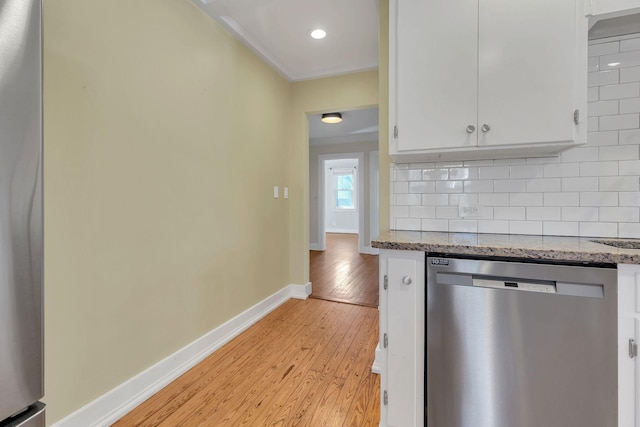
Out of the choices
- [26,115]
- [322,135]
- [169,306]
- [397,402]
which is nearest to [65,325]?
[169,306]

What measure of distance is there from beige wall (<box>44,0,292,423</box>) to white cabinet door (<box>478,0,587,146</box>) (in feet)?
5.51

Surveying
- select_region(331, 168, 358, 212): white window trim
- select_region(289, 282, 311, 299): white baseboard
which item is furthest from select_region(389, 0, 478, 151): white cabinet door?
select_region(331, 168, 358, 212): white window trim

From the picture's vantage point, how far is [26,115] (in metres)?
0.61

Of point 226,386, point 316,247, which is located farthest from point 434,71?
point 316,247

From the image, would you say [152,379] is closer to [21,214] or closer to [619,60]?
[21,214]

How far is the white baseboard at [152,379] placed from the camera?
130 centimetres

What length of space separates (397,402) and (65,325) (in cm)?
145

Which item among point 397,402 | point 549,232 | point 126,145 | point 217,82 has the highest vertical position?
point 217,82

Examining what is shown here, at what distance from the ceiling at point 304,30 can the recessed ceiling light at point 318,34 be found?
32mm

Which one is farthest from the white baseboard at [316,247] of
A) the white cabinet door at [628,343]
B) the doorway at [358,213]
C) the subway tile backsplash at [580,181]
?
the white cabinet door at [628,343]

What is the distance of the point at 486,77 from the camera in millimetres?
1320

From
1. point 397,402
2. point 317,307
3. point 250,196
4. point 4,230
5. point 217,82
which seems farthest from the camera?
point 317,307

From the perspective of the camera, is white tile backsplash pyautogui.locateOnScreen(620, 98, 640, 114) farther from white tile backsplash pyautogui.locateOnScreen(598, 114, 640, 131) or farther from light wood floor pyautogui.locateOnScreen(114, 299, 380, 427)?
light wood floor pyautogui.locateOnScreen(114, 299, 380, 427)

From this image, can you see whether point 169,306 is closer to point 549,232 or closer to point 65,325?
point 65,325
